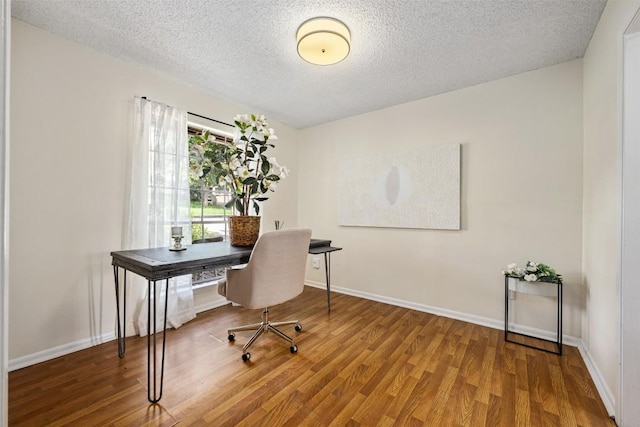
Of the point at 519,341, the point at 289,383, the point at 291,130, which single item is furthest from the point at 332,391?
the point at 291,130

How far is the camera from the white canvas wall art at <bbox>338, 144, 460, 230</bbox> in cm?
283

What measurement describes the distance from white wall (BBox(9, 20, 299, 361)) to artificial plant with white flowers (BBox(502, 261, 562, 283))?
3.43 m

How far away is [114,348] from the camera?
2.13m

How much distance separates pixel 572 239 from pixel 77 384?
12.5 ft

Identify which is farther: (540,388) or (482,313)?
(482,313)

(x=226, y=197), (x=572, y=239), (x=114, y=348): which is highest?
(x=226, y=197)

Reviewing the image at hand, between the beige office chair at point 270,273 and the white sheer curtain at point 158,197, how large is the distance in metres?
0.78

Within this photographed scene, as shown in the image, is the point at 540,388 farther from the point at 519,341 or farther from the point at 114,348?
the point at 114,348

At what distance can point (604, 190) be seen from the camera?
5.58ft

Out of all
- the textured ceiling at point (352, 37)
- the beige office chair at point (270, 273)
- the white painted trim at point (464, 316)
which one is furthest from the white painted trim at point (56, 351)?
the white painted trim at point (464, 316)

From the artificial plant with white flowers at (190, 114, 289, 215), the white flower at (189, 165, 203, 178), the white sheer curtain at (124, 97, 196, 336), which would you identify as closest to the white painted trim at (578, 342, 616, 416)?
the artificial plant with white flowers at (190, 114, 289, 215)

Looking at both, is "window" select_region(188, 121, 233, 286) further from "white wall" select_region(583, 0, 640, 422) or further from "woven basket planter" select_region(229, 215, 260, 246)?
"white wall" select_region(583, 0, 640, 422)

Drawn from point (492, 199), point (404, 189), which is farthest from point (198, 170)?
point (492, 199)

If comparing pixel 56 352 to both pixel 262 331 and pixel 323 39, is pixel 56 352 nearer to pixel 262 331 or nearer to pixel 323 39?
pixel 262 331
